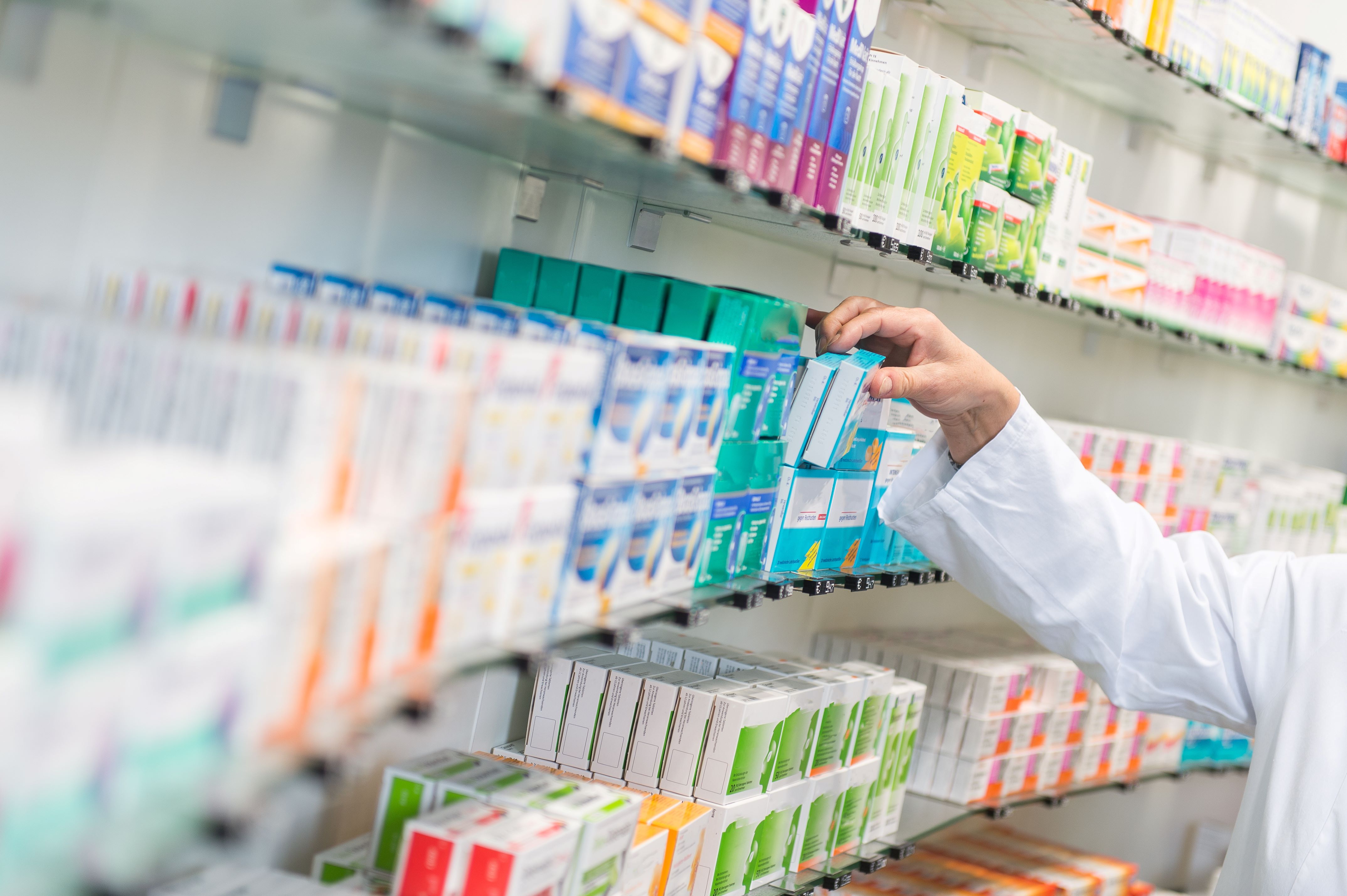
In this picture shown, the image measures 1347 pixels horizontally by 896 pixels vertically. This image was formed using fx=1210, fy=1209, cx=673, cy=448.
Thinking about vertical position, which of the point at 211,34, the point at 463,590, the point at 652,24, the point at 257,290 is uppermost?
the point at 652,24

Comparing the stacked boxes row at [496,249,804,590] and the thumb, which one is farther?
the thumb

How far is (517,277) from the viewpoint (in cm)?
180

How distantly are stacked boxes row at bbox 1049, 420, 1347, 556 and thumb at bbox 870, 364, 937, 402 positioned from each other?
79cm

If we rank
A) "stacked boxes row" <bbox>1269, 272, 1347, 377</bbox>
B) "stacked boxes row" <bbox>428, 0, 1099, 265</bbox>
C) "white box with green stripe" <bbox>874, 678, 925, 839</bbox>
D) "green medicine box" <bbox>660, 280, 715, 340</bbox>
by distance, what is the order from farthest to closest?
"stacked boxes row" <bbox>1269, 272, 1347, 377</bbox> < "white box with green stripe" <bbox>874, 678, 925, 839</bbox> < "green medicine box" <bbox>660, 280, 715, 340</bbox> < "stacked boxes row" <bbox>428, 0, 1099, 265</bbox>

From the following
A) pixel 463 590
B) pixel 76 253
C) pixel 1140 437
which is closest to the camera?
pixel 463 590

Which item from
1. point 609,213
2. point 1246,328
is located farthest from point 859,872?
point 1246,328

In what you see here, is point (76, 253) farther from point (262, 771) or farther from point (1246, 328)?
point (1246, 328)

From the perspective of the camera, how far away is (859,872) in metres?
2.22

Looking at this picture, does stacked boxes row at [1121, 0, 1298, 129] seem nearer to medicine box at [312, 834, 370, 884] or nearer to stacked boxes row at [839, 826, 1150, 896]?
stacked boxes row at [839, 826, 1150, 896]

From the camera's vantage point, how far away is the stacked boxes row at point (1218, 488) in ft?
9.24

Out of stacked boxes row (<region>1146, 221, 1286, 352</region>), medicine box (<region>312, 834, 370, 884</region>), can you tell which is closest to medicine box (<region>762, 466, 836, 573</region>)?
medicine box (<region>312, 834, 370, 884</region>)

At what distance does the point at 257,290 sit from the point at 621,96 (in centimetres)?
41

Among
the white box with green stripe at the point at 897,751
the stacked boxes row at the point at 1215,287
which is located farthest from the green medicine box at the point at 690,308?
the stacked boxes row at the point at 1215,287

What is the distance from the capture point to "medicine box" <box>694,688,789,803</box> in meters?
1.81
